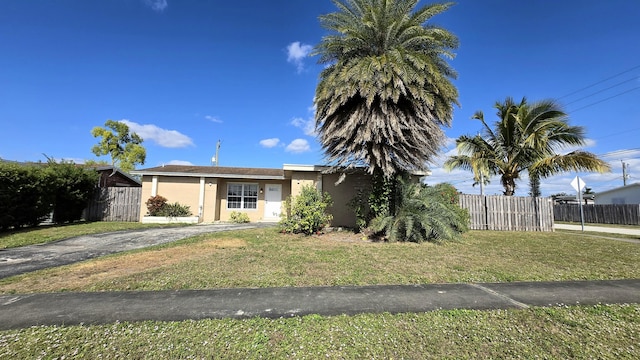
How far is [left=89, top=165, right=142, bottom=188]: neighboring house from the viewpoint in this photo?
18109 mm

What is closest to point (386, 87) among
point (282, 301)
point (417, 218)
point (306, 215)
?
point (417, 218)

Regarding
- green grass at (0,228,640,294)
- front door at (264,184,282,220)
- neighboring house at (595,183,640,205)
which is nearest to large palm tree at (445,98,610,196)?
green grass at (0,228,640,294)

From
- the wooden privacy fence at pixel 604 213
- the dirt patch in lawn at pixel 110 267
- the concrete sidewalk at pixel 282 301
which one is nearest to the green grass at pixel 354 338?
the concrete sidewalk at pixel 282 301

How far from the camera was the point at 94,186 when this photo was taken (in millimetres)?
14445

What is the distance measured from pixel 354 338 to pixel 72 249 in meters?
8.65

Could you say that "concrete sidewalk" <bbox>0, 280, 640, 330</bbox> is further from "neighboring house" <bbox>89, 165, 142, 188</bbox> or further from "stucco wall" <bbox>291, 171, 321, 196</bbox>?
"neighboring house" <bbox>89, 165, 142, 188</bbox>

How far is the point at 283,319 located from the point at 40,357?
2249mm

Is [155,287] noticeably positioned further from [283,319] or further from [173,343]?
[283,319]

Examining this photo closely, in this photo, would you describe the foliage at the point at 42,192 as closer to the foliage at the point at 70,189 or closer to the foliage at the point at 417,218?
the foliage at the point at 70,189

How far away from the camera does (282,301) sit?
3.80 metres

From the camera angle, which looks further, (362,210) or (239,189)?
(239,189)

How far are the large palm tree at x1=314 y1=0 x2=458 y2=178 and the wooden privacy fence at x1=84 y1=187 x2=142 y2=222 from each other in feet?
38.5

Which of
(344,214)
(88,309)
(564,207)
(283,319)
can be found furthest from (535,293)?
(564,207)

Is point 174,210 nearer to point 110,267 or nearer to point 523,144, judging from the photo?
point 110,267
